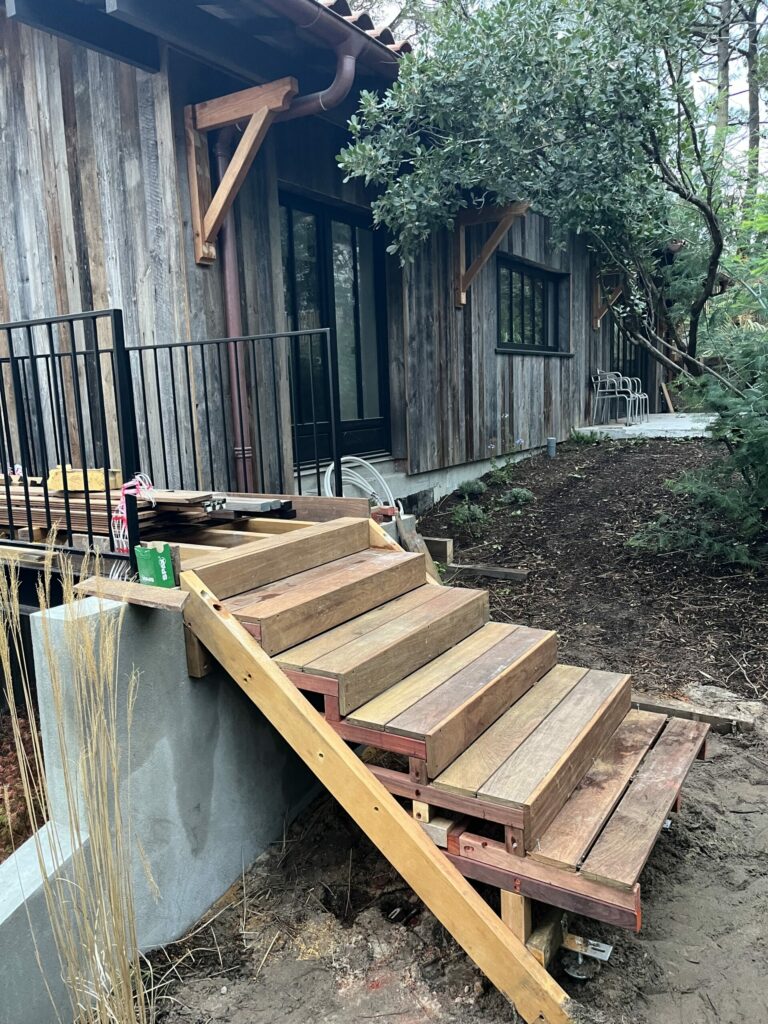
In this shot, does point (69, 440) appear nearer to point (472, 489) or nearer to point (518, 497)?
point (472, 489)

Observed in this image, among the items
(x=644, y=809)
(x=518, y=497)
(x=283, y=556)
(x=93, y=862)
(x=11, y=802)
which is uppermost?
(x=283, y=556)

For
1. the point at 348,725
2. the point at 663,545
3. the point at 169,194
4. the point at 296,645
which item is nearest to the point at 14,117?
the point at 169,194

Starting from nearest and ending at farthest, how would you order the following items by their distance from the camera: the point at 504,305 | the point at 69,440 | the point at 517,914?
the point at 517,914, the point at 69,440, the point at 504,305

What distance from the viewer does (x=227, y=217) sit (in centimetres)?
413

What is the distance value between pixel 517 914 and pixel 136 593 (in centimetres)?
135

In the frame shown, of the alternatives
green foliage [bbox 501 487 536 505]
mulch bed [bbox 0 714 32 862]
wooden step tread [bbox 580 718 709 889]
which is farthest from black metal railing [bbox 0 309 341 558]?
green foliage [bbox 501 487 536 505]

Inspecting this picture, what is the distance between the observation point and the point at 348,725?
6.78 ft

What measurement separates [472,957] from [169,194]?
12.6ft

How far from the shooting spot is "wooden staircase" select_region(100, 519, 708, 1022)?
1776 millimetres

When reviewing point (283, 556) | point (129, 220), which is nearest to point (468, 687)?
point (283, 556)

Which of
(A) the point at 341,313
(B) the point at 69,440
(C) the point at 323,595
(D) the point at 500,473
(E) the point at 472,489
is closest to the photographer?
(C) the point at 323,595

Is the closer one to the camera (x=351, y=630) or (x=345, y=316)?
(x=351, y=630)

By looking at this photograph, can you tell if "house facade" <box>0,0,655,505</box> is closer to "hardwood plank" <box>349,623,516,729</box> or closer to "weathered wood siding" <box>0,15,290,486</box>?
"weathered wood siding" <box>0,15,290,486</box>

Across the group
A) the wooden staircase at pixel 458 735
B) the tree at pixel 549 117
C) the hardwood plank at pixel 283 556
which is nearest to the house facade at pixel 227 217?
the tree at pixel 549 117
